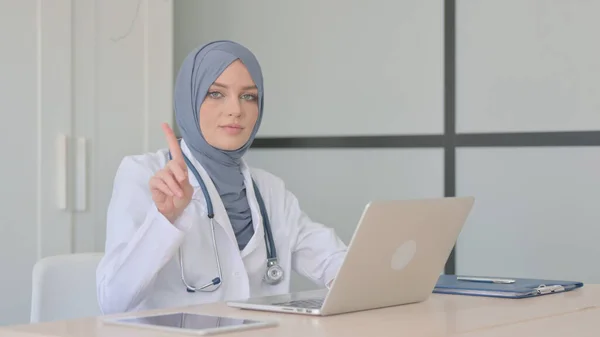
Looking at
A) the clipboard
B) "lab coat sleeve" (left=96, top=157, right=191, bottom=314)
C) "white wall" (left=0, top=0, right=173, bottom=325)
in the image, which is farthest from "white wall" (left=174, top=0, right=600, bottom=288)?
"lab coat sleeve" (left=96, top=157, right=191, bottom=314)

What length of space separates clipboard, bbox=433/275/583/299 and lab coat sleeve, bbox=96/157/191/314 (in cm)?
61

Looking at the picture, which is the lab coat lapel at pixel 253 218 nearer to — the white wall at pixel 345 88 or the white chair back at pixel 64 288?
the white chair back at pixel 64 288

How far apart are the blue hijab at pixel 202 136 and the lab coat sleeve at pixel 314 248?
0.15m

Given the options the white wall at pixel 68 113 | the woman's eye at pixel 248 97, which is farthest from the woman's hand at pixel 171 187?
the white wall at pixel 68 113

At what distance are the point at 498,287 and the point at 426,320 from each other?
0.47 m

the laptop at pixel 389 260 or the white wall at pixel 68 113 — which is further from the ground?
the white wall at pixel 68 113

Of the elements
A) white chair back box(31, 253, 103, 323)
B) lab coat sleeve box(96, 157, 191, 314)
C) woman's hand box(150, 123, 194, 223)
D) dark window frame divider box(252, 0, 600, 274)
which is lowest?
white chair back box(31, 253, 103, 323)

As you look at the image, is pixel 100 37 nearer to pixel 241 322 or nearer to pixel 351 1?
pixel 351 1

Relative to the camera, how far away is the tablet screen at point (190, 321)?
139 cm

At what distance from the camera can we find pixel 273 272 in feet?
7.23

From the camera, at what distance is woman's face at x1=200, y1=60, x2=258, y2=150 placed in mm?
2258

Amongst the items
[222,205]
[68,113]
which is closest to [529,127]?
[222,205]

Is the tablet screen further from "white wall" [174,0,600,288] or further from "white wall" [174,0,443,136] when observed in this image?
"white wall" [174,0,443,136]

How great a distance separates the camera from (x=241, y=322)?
1.45 m
